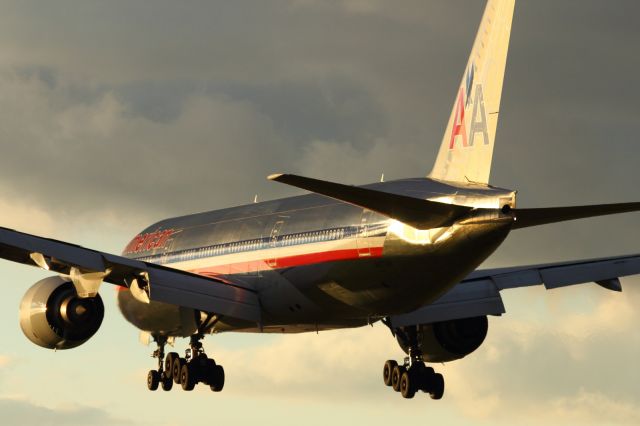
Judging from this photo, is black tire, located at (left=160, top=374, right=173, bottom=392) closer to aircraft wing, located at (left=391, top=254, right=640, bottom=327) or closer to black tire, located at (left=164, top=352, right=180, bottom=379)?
black tire, located at (left=164, top=352, right=180, bottom=379)

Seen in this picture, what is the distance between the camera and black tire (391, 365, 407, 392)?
40844mm

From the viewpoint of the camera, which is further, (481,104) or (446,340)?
(446,340)

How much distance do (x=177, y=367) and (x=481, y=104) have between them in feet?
39.8

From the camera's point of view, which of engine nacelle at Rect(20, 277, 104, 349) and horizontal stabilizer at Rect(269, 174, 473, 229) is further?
engine nacelle at Rect(20, 277, 104, 349)

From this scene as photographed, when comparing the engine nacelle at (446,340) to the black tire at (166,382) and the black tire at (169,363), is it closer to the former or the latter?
the black tire at (169,363)

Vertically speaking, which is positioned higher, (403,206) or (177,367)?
(403,206)

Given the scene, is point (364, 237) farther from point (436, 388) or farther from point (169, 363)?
point (169, 363)

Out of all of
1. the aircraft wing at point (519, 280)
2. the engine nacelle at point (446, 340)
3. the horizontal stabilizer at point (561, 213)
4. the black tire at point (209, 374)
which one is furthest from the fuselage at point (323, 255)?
the engine nacelle at point (446, 340)

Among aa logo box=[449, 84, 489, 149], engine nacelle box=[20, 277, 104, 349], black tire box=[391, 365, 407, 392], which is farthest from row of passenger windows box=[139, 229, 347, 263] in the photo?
black tire box=[391, 365, 407, 392]

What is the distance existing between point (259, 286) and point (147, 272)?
344cm

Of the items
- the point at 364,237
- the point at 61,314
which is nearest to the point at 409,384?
the point at 364,237

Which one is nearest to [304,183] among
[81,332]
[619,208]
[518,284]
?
[619,208]

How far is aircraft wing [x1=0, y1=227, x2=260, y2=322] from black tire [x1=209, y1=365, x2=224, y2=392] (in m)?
2.30

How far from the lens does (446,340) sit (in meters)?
41.9
